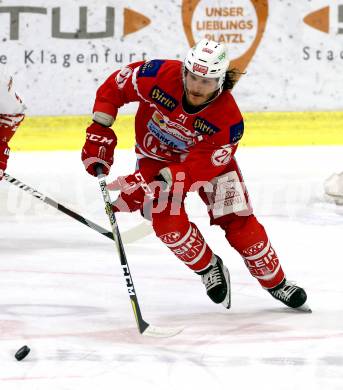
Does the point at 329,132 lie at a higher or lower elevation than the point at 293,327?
lower

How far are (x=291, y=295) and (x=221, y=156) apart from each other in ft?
1.77

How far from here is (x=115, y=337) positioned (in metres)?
3.05

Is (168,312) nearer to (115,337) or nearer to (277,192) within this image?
(115,337)

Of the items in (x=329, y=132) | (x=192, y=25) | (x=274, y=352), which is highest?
(x=274, y=352)

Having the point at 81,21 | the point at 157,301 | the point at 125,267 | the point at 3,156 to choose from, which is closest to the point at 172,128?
the point at 125,267

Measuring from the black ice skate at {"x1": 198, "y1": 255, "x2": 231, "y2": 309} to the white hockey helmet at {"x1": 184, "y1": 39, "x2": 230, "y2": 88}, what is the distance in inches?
24.4

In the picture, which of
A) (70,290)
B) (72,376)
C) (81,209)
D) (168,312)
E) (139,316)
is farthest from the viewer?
(81,209)

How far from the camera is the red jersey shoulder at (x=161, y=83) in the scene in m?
3.31

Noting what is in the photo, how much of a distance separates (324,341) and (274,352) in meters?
0.20

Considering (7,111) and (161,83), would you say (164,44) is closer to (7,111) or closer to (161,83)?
(7,111)

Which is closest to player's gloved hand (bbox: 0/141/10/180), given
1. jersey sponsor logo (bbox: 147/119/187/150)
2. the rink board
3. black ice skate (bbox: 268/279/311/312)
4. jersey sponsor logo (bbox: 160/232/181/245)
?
jersey sponsor logo (bbox: 147/119/187/150)

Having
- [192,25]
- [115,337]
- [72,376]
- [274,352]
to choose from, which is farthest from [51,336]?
[192,25]

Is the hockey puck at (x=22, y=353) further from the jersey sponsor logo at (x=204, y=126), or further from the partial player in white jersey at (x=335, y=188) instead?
the partial player in white jersey at (x=335, y=188)

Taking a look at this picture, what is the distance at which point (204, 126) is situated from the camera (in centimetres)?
329
